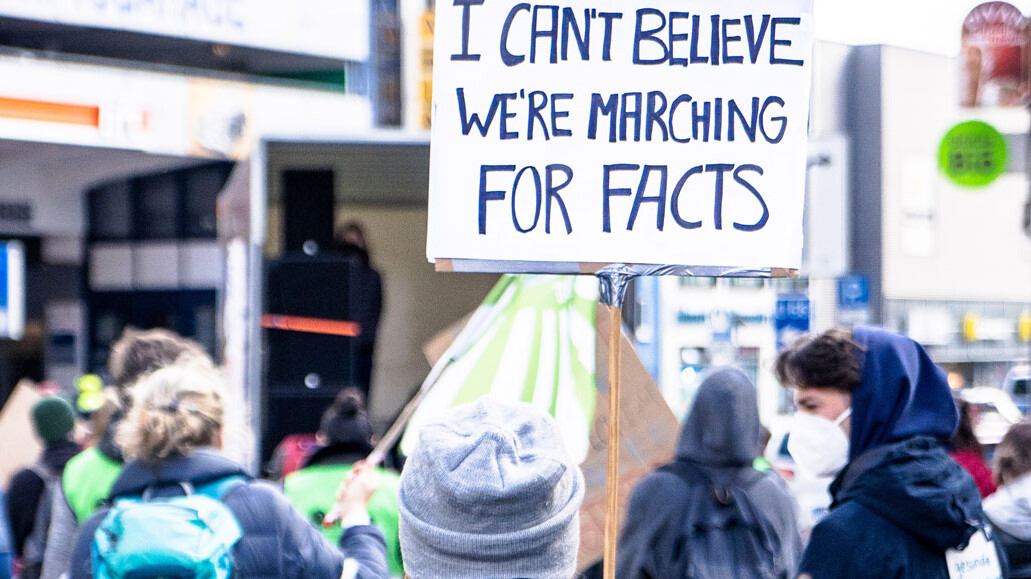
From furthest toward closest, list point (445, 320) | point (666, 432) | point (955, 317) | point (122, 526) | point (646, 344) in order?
point (955, 317), point (445, 320), point (646, 344), point (666, 432), point (122, 526)

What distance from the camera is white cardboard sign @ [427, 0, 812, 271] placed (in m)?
2.95

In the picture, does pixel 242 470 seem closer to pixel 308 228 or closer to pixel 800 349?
pixel 800 349

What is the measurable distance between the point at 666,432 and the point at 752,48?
5.44ft

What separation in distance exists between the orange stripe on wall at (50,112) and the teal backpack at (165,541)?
43.6ft

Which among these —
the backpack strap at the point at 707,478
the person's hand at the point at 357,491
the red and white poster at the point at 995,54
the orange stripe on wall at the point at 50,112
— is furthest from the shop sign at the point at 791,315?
the orange stripe on wall at the point at 50,112

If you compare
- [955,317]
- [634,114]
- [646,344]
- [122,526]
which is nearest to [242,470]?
[122,526]

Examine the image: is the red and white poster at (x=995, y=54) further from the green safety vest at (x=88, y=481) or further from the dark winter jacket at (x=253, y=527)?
the dark winter jacket at (x=253, y=527)

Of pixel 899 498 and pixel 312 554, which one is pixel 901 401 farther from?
pixel 312 554

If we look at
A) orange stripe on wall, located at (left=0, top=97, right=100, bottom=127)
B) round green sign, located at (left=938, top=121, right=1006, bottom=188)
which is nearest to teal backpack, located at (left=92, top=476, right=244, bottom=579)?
round green sign, located at (left=938, top=121, right=1006, bottom=188)

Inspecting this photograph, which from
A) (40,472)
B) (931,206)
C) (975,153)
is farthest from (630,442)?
(931,206)

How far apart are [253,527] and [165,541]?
1.28 ft

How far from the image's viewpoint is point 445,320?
42.7ft

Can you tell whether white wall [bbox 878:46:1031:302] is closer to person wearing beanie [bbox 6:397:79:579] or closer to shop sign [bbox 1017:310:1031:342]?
shop sign [bbox 1017:310:1031:342]

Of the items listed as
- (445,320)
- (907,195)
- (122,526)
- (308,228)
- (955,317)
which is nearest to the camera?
(122,526)
